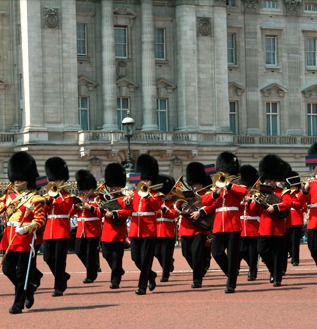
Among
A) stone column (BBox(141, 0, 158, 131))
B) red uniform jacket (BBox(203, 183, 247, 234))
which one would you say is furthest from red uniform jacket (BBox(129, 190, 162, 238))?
stone column (BBox(141, 0, 158, 131))

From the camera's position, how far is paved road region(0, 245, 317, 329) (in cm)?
1355

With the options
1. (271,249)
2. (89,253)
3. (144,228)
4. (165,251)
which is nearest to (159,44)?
(165,251)

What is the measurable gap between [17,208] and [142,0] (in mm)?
37325

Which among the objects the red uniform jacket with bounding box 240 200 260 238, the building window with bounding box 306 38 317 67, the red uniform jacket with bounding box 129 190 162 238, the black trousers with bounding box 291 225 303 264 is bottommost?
the black trousers with bounding box 291 225 303 264

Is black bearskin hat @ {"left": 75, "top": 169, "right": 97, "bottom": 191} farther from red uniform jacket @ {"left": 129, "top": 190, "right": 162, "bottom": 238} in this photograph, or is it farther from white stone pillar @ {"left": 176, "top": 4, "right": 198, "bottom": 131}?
white stone pillar @ {"left": 176, "top": 4, "right": 198, "bottom": 131}

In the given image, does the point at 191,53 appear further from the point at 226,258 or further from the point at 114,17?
the point at 226,258

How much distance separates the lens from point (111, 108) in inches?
2004

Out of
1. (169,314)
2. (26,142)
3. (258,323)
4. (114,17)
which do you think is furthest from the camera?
(114,17)

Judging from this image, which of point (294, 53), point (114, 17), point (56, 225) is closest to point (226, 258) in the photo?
point (56, 225)

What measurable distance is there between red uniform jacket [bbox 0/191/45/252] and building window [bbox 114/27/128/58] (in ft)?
121

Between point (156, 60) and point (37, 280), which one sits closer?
point (37, 280)

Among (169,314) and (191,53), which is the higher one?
(191,53)

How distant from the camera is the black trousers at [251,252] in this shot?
19656 mm

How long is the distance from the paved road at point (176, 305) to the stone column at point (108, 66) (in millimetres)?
30129
